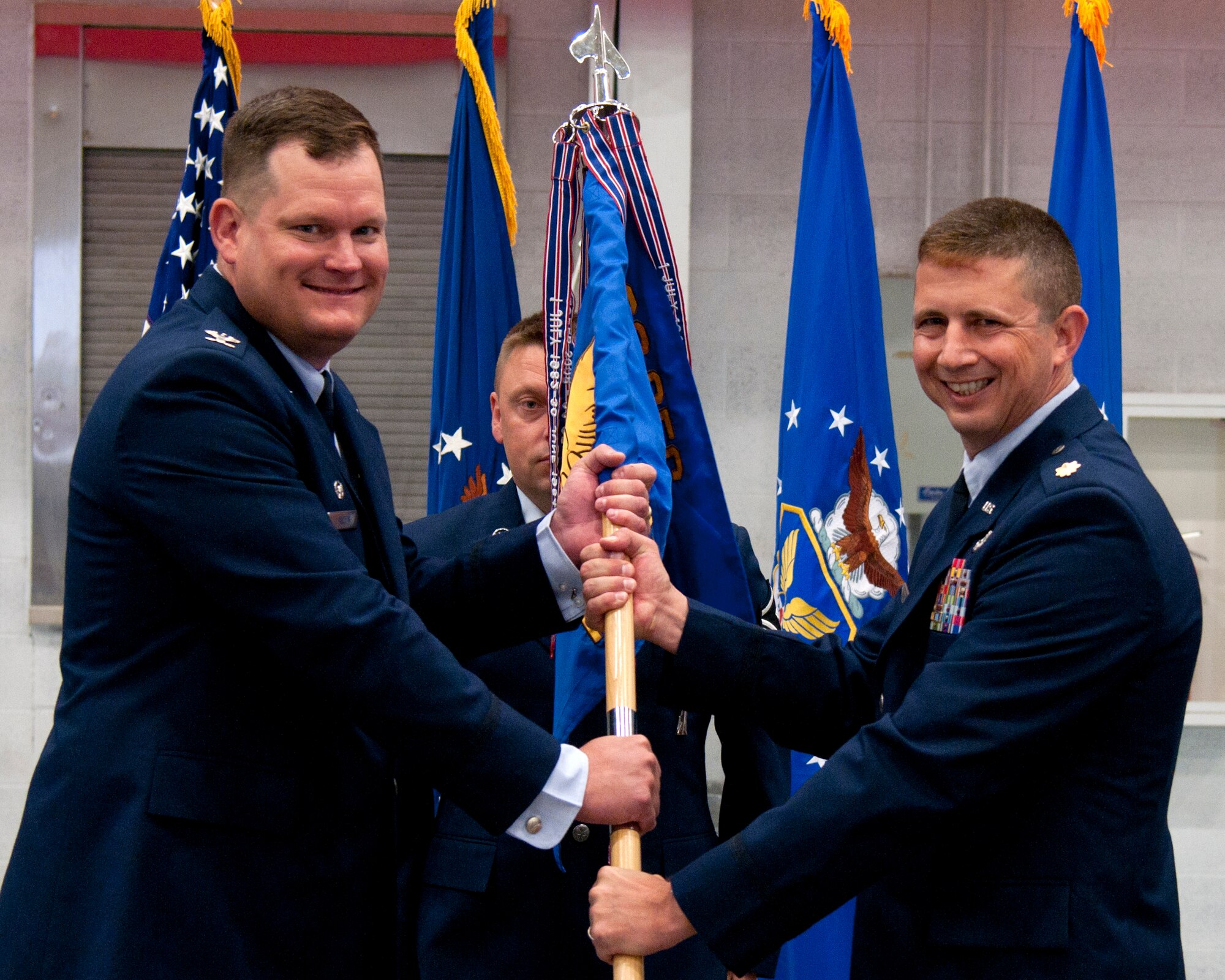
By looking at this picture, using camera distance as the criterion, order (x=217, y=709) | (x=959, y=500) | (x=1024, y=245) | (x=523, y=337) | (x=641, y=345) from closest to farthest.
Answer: (x=217, y=709) → (x=1024, y=245) → (x=959, y=500) → (x=641, y=345) → (x=523, y=337)

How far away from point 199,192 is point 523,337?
4.45ft

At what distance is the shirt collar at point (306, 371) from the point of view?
62.8 inches

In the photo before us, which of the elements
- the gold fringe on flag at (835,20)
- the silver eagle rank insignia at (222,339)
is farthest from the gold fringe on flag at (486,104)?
the silver eagle rank insignia at (222,339)

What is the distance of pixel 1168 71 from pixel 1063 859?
364 cm

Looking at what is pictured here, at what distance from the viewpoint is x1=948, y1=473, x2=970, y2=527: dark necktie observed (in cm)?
178

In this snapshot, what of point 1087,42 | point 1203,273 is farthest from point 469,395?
point 1203,273

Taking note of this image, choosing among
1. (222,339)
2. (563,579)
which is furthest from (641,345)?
(222,339)

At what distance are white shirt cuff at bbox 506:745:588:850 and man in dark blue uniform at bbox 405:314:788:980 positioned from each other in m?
0.36

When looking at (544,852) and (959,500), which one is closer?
(959,500)

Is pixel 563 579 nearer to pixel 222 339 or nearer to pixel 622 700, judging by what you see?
pixel 622 700

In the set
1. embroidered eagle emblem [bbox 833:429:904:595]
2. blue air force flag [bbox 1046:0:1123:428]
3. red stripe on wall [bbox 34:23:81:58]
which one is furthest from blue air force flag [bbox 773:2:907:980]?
red stripe on wall [bbox 34:23:81:58]

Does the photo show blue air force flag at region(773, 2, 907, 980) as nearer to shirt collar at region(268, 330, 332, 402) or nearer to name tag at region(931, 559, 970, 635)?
name tag at region(931, 559, 970, 635)

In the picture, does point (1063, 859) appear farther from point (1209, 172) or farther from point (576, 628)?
point (1209, 172)

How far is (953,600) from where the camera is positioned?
1.62 meters
